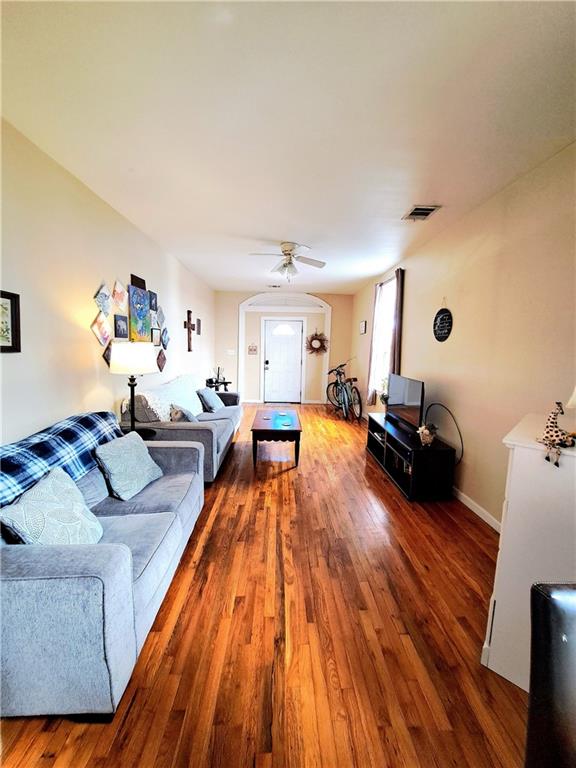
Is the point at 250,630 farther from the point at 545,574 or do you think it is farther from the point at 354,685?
the point at 545,574

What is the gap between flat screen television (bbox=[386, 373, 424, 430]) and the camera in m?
3.06

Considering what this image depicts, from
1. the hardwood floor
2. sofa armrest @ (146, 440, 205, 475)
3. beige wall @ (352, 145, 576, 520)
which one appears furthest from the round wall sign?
sofa armrest @ (146, 440, 205, 475)

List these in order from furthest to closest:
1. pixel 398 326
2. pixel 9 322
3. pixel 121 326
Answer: pixel 398 326 < pixel 121 326 < pixel 9 322

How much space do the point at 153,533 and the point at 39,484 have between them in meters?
0.55

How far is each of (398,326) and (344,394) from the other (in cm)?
230

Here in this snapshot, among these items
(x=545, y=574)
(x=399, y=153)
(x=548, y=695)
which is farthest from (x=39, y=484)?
(x=399, y=153)

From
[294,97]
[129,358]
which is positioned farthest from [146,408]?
[294,97]

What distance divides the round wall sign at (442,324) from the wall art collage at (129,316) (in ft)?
9.91

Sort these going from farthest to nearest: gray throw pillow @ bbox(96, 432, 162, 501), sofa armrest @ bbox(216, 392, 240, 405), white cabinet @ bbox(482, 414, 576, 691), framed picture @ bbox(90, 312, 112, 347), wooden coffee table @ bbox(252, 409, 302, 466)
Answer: sofa armrest @ bbox(216, 392, 240, 405) < wooden coffee table @ bbox(252, 409, 302, 466) < framed picture @ bbox(90, 312, 112, 347) < gray throw pillow @ bbox(96, 432, 162, 501) < white cabinet @ bbox(482, 414, 576, 691)

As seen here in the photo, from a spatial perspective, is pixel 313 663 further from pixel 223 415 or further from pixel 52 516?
pixel 223 415

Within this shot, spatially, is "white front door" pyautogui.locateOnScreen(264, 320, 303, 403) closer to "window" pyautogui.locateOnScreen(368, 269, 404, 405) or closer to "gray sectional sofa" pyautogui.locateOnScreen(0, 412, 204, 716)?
"window" pyautogui.locateOnScreen(368, 269, 404, 405)

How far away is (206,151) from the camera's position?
1.85m

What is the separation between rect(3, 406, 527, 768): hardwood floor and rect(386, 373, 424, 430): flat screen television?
1.04 metres

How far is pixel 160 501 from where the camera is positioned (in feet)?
6.13
